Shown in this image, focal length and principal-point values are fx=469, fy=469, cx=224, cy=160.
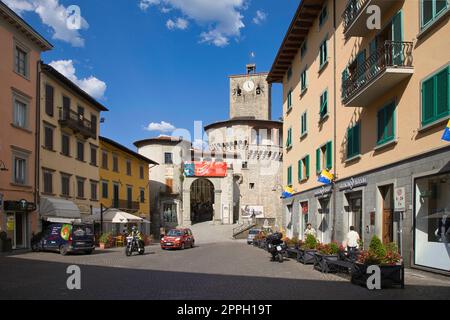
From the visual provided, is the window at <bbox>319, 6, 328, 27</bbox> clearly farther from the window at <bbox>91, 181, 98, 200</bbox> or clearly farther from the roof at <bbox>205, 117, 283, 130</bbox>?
the roof at <bbox>205, 117, 283, 130</bbox>

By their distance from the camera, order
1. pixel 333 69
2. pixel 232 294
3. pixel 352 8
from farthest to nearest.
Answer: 1. pixel 333 69
2. pixel 352 8
3. pixel 232 294

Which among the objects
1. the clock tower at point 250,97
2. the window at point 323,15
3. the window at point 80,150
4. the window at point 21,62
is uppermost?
the clock tower at point 250,97

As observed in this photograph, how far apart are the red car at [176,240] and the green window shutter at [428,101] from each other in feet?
69.2

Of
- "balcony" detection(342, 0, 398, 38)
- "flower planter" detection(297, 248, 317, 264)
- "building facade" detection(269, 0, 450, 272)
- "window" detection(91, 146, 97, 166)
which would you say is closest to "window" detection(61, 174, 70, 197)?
"window" detection(91, 146, 97, 166)

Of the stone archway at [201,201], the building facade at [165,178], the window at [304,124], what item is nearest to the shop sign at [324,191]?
the window at [304,124]

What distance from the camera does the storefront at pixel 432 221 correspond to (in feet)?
44.4

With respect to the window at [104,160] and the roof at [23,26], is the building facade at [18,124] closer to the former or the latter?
the roof at [23,26]

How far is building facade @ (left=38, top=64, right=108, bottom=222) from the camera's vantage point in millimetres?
31188

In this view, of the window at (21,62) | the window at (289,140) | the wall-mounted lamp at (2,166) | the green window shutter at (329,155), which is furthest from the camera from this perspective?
the window at (289,140)

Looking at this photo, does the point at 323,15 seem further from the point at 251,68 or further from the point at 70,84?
the point at 251,68
